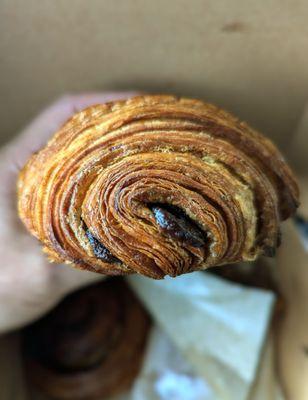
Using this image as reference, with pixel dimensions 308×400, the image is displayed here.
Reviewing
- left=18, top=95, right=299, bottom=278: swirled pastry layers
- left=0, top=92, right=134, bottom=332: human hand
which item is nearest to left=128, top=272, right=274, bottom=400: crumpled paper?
left=0, top=92, right=134, bottom=332: human hand

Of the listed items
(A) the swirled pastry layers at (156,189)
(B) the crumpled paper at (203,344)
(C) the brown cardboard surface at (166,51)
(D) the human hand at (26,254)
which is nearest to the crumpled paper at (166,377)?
(B) the crumpled paper at (203,344)

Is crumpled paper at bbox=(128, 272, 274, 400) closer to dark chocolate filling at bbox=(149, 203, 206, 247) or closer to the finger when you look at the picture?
the finger

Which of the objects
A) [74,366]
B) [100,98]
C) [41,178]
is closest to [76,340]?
[74,366]

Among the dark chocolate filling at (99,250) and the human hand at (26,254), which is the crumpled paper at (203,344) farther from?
the dark chocolate filling at (99,250)

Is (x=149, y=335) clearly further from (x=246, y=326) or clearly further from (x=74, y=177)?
(x=74, y=177)

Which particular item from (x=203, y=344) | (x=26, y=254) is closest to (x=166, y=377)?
(x=203, y=344)

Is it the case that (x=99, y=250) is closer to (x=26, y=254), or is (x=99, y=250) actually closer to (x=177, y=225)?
(x=177, y=225)
